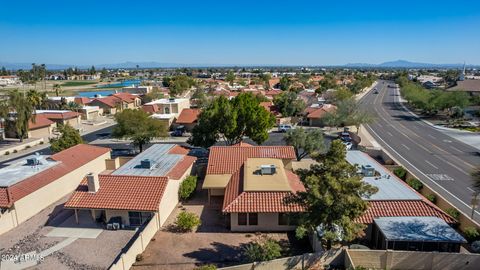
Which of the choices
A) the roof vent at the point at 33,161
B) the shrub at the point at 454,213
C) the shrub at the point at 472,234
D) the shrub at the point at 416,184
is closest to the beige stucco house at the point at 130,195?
the roof vent at the point at 33,161

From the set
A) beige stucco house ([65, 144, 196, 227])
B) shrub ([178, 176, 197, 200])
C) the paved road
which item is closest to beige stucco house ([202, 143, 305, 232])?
Result: shrub ([178, 176, 197, 200])

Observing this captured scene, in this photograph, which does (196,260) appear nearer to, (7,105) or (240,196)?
(240,196)

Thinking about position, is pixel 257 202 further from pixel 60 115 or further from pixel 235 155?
pixel 60 115

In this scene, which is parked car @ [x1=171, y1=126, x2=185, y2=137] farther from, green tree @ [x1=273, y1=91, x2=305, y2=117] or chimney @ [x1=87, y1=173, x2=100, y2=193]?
chimney @ [x1=87, y1=173, x2=100, y2=193]

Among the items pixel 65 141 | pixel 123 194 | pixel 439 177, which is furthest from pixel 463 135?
pixel 65 141

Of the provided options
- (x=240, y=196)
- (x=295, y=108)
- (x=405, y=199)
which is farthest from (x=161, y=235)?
(x=295, y=108)

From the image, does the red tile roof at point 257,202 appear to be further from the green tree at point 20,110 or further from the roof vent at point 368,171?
the green tree at point 20,110
